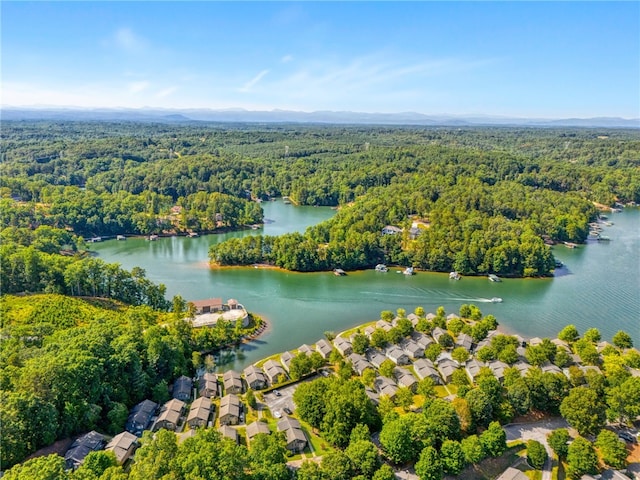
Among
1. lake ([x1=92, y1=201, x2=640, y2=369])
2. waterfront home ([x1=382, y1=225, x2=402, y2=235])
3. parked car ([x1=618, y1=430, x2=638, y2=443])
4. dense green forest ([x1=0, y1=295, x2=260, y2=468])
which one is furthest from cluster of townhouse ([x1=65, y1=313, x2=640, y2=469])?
waterfront home ([x1=382, y1=225, x2=402, y2=235])

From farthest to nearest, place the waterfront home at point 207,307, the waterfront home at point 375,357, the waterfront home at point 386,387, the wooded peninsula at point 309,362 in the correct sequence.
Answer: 1. the waterfront home at point 207,307
2. the waterfront home at point 375,357
3. the waterfront home at point 386,387
4. the wooded peninsula at point 309,362

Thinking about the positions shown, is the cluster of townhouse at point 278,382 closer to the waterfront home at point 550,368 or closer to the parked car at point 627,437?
the waterfront home at point 550,368

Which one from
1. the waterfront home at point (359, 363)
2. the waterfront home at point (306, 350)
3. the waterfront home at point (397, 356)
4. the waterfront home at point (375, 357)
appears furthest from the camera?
the waterfront home at point (306, 350)

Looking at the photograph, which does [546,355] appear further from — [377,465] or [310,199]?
[310,199]

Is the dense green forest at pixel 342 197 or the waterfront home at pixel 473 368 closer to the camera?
the waterfront home at pixel 473 368

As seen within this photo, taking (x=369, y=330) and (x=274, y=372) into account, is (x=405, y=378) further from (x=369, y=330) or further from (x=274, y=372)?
(x=274, y=372)

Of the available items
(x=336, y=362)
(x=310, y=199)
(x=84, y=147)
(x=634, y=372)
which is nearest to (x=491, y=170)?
(x=310, y=199)

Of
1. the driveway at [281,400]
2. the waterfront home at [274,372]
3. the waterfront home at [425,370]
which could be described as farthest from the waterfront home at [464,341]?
the waterfront home at [274,372]
